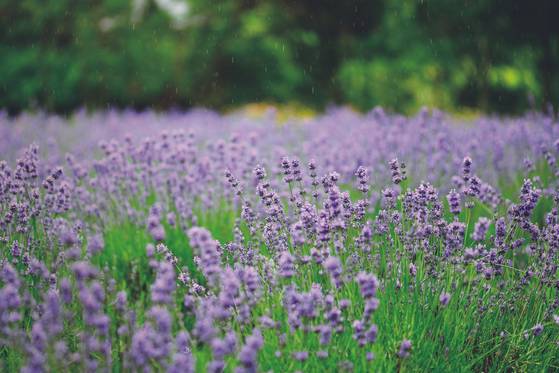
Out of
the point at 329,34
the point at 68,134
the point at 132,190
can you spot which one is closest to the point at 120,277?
the point at 132,190

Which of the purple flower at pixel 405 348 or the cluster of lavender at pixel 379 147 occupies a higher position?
the cluster of lavender at pixel 379 147

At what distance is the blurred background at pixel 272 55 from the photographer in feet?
36.3

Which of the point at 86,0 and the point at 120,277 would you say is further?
the point at 86,0

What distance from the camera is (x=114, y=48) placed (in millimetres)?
12547

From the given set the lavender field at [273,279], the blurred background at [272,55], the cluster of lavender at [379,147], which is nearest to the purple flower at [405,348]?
the lavender field at [273,279]

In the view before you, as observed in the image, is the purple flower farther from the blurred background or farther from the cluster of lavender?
the blurred background

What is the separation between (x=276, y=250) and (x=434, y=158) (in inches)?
94.1

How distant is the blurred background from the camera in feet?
36.3

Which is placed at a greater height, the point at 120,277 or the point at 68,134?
the point at 68,134

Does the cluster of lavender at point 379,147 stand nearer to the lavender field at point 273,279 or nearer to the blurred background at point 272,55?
the lavender field at point 273,279

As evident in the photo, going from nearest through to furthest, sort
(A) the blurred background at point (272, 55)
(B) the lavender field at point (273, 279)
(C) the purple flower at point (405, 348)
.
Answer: (B) the lavender field at point (273, 279), (C) the purple flower at point (405, 348), (A) the blurred background at point (272, 55)

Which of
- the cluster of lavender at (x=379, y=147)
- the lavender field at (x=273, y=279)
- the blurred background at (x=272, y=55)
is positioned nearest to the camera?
the lavender field at (x=273, y=279)

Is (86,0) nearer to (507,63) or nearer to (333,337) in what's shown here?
(507,63)

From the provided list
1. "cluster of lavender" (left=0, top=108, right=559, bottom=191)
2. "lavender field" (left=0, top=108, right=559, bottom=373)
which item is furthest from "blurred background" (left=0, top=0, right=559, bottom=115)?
"lavender field" (left=0, top=108, right=559, bottom=373)
